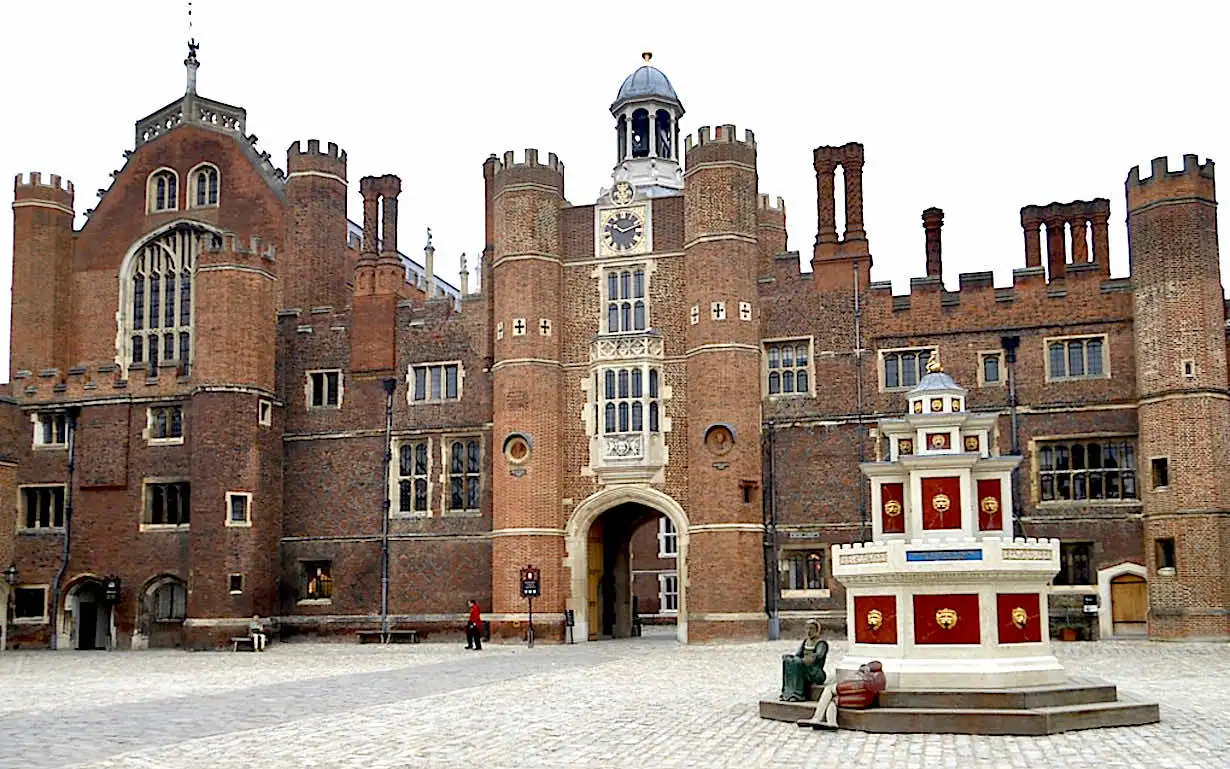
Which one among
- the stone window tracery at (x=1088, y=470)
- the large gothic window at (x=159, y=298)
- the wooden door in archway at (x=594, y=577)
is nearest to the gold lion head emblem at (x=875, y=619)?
the stone window tracery at (x=1088, y=470)

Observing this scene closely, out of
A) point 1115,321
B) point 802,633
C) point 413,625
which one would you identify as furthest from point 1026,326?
point 413,625

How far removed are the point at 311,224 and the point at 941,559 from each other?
3050 centimetres

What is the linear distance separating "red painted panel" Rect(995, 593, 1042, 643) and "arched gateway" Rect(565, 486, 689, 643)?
765 inches

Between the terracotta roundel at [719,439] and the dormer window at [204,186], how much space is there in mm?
19046

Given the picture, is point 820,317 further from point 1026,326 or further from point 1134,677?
point 1134,677

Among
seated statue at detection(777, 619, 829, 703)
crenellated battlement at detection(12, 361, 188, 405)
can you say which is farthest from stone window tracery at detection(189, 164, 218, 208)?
seated statue at detection(777, 619, 829, 703)

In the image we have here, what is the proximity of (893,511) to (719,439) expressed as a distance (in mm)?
18248

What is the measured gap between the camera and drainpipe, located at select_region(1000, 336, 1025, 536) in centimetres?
3581

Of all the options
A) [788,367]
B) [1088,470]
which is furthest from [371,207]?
[1088,470]

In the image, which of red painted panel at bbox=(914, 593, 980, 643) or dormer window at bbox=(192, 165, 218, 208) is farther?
dormer window at bbox=(192, 165, 218, 208)

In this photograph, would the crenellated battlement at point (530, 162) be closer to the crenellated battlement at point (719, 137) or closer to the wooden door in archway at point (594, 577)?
the crenellated battlement at point (719, 137)

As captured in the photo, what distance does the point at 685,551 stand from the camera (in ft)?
123

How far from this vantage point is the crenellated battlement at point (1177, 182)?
34.6 metres

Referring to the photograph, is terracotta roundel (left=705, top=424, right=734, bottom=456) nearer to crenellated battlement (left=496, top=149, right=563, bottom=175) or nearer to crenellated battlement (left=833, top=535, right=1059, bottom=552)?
crenellated battlement (left=496, top=149, right=563, bottom=175)
